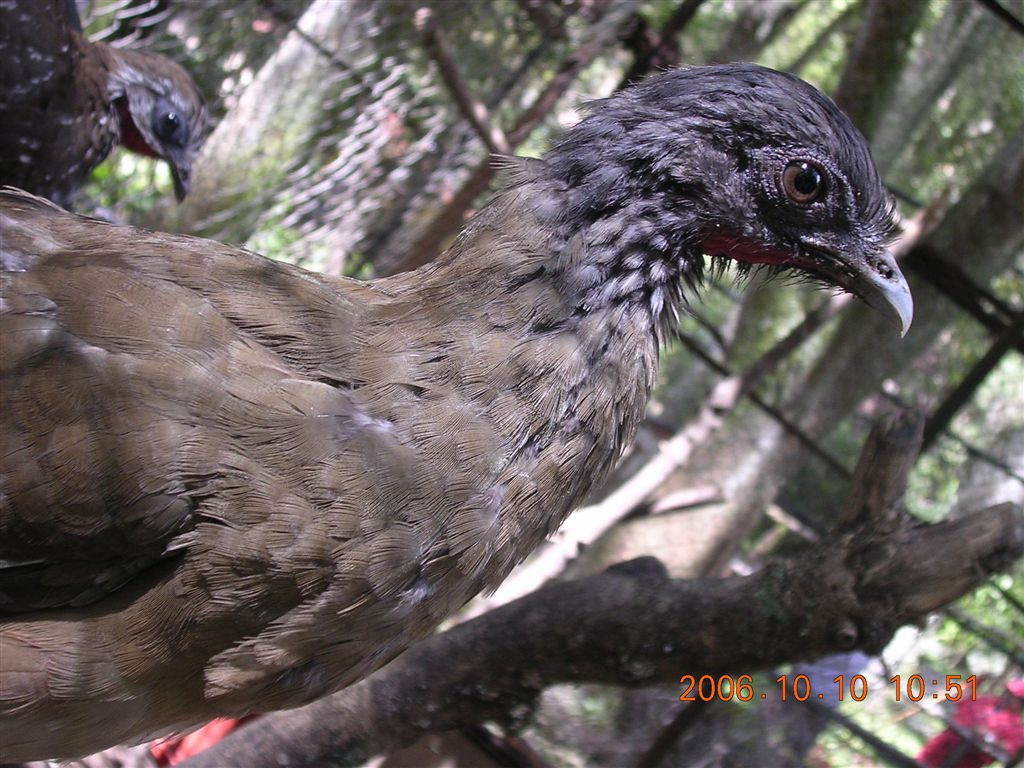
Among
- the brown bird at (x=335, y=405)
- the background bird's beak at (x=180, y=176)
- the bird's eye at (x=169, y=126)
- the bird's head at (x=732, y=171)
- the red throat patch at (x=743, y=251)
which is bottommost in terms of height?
the background bird's beak at (x=180, y=176)

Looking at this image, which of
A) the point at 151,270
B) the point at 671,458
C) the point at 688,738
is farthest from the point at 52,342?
the point at 671,458

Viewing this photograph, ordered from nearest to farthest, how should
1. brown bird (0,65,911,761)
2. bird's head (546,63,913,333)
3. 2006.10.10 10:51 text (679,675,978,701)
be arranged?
brown bird (0,65,911,761) → bird's head (546,63,913,333) → 2006.10.10 10:51 text (679,675,978,701)

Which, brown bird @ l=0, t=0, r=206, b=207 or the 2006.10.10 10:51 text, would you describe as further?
brown bird @ l=0, t=0, r=206, b=207

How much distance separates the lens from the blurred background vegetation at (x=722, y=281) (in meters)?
3.88

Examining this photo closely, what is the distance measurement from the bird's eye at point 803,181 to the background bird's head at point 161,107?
2903 millimetres

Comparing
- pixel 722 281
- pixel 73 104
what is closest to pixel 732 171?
pixel 722 281

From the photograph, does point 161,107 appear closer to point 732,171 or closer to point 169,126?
point 169,126

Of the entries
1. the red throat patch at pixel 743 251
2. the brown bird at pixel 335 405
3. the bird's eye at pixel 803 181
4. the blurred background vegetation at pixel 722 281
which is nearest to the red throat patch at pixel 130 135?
the blurred background vegetation at pixel 722 281

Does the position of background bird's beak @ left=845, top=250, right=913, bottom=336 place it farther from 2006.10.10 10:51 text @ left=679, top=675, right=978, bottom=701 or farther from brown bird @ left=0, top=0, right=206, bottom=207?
brown bird @ left=0, top=0, right=206, bottom=207

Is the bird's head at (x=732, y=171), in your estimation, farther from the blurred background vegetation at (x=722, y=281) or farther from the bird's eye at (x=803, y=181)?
the blurred background vegetation at (x=722, y=281)

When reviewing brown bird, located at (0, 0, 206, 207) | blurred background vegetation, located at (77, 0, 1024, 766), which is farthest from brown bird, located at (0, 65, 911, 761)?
blurred background vegetation, located at (77, 0, 1024, 766)

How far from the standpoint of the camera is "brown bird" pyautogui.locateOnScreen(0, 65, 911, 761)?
1677mm

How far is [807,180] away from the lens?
191cm

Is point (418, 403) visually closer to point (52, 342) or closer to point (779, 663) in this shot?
point (52, 342)
